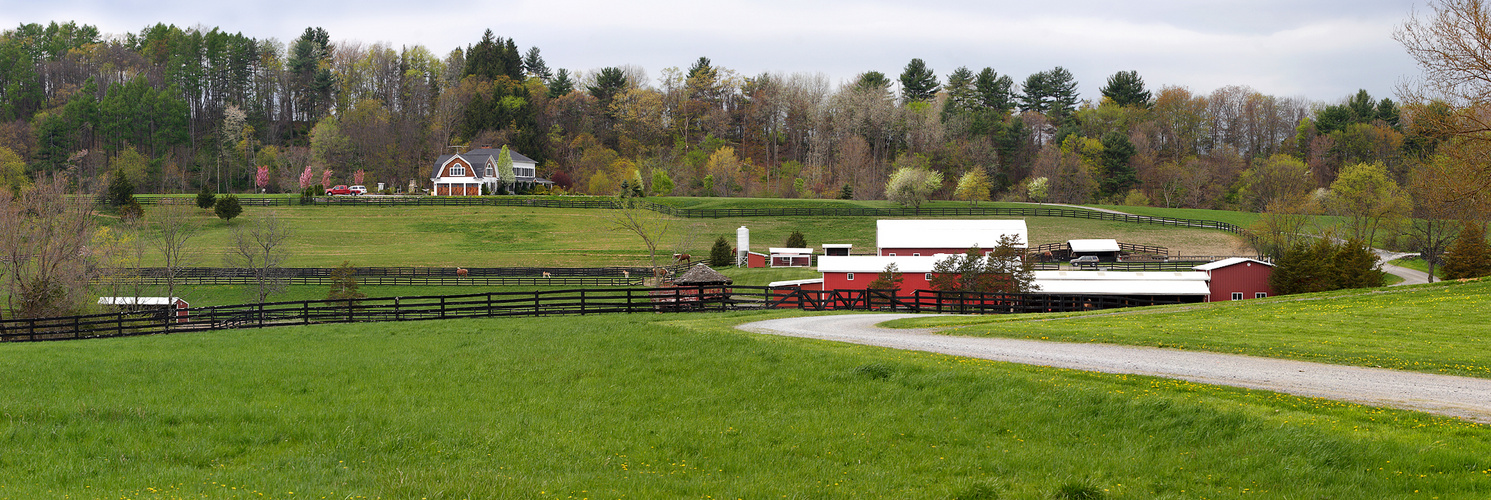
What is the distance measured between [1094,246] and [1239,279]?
21147 mm

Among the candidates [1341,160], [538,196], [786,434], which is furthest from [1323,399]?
[1341,160]

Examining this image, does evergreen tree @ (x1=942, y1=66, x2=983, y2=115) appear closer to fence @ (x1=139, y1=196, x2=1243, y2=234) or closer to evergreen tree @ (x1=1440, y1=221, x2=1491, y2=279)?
fence @ (x1=139, y1=196, x2=1243, y2=234)

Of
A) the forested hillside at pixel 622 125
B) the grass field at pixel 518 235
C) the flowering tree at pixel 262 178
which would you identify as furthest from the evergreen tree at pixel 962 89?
the flowering tree at pixel 262 178

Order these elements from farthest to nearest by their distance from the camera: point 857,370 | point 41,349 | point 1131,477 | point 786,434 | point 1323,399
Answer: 1. point 41,349
2. point 857,370
3. point 1323,399
4. point 786,434
5. point 1131,477

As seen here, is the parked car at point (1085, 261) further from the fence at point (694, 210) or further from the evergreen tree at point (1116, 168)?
the evergreen tree at point (1116, 168)

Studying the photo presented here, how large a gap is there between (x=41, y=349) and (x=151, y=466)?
14.8 metres

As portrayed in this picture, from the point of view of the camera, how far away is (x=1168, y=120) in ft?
375

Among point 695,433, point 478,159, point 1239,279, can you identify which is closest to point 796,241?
point 1239,279

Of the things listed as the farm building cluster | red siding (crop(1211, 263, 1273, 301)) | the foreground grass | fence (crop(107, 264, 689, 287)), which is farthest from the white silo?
the foreground grass

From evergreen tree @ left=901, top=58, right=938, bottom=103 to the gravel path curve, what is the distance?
105 metres

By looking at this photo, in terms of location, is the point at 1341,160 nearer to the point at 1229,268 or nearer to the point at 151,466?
the point at 1229,268

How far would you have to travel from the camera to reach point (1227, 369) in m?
14.6

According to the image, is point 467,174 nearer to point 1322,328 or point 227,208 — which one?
point 227,208

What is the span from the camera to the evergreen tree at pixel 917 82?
122 metres
